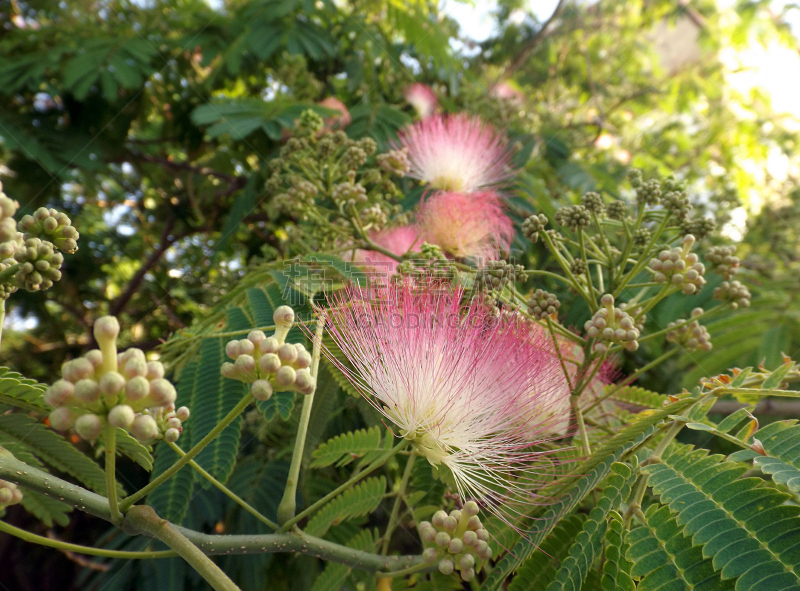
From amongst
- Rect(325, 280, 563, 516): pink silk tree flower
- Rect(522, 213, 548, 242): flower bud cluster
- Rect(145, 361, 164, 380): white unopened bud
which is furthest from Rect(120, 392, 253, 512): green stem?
Rect(522, 213, 548, 242): flower bud cluster

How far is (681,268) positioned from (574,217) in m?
0.35

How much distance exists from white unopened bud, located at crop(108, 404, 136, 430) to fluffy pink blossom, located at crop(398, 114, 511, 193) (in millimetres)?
2021

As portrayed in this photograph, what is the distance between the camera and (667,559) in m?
1.03

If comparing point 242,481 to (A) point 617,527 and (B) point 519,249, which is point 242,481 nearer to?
(B) point 519,249

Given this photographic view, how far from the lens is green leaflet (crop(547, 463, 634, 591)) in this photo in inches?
44.4

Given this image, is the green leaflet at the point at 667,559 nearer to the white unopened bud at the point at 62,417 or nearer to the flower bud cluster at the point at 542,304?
the flower bud cluster at the point at 542,304

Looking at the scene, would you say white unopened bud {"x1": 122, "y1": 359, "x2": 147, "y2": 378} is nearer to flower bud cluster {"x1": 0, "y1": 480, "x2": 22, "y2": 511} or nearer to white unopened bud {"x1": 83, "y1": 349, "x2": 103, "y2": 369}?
white unopened bud {"x1": 83, "y1": 349, "x2": 103, "y2": 369}

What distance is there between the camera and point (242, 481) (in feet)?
8.20

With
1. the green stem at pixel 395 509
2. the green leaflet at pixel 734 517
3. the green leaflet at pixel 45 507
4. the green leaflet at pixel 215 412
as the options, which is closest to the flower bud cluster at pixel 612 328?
the green leaflet at pixel 734 517

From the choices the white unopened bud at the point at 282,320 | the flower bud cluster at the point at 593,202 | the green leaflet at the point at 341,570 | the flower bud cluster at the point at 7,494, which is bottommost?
the green leaflet at the point at 341,570

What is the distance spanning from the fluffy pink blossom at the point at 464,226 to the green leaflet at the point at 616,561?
1227mm

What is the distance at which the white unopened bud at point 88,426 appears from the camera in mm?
833

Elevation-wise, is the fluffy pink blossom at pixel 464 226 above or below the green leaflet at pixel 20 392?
above

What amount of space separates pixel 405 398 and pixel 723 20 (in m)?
6.44
